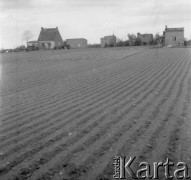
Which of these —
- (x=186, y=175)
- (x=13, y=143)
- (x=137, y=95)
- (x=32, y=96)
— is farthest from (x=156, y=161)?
(x=32, y=96)

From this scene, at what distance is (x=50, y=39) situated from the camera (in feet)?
299

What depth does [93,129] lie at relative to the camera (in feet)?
23.6

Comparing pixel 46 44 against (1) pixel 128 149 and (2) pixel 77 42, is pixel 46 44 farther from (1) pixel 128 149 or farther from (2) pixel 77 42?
(1) pixel 128 149

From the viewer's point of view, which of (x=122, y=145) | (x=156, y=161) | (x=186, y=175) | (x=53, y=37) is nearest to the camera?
(x=186, y=175)

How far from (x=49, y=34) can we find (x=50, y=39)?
2.19 meters

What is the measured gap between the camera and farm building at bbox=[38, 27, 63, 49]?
90875 mm

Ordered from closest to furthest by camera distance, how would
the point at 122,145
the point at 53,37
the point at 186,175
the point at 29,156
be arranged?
1. the point at 186,175
2. the point at 29,156
3. the point at 122,145
4. the point at 53,37

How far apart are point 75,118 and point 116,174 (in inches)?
139

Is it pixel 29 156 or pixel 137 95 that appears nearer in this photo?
pixel 29 156

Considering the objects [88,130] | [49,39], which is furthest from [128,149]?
[49,39]

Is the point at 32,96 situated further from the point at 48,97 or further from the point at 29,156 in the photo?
the point at 29,156

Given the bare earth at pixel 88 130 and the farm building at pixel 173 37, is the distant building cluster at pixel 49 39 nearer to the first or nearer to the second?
the farm building at pixel 173 37

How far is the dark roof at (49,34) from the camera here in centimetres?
9150

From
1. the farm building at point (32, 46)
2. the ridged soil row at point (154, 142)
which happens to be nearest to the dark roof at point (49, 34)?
the farm building at point (32, 46)
